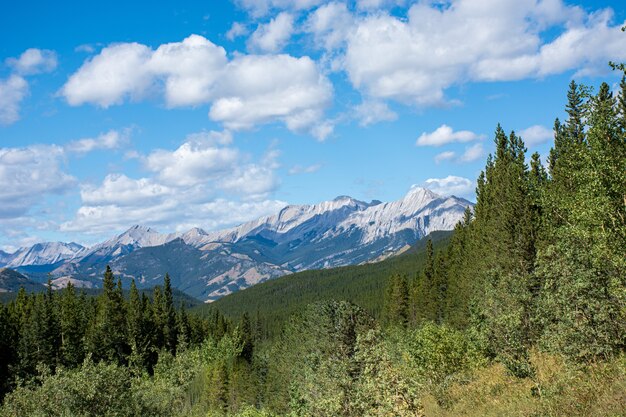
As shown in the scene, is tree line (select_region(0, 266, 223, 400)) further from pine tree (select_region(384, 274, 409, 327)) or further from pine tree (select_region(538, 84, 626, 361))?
pine tree (select_region(538, 84, 626, 361))

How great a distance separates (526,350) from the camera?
1089 inches

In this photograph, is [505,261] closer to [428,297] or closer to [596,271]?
[596,271]

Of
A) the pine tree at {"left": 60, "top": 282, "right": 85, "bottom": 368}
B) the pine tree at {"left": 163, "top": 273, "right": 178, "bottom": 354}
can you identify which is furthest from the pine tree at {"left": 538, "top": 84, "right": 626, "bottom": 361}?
the pine tree at {"left": 163, "top": 273, "right": 178, "bottom": 354}

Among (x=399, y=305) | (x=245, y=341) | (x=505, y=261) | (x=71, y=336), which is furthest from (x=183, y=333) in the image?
(x=505, y=261)

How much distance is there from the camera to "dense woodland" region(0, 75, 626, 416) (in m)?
22.6

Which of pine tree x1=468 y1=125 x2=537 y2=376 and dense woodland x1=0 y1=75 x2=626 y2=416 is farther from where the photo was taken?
pine tree x1=468 y1=125 x2=537 y2=376

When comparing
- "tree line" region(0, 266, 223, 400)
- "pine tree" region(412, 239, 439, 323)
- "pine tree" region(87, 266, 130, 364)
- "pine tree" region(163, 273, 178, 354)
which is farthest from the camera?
"pine tree" region(163, 273, 178, 354)

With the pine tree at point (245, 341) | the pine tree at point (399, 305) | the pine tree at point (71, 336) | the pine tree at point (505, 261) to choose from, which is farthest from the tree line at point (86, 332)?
the pine tree at point (505, 261)

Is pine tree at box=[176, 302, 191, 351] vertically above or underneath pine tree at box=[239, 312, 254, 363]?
above

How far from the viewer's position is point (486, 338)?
29.9 meters

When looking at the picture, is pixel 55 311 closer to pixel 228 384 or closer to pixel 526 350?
pixel 228 384

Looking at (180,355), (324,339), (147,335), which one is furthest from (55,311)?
(324,339)

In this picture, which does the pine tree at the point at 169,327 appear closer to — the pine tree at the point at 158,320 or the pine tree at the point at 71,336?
the pine tree at the point at 158,320

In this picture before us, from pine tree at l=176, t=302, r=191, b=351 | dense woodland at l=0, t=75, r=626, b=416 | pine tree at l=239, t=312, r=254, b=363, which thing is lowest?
pine tree at l=239, t=312, r=254, b=363
